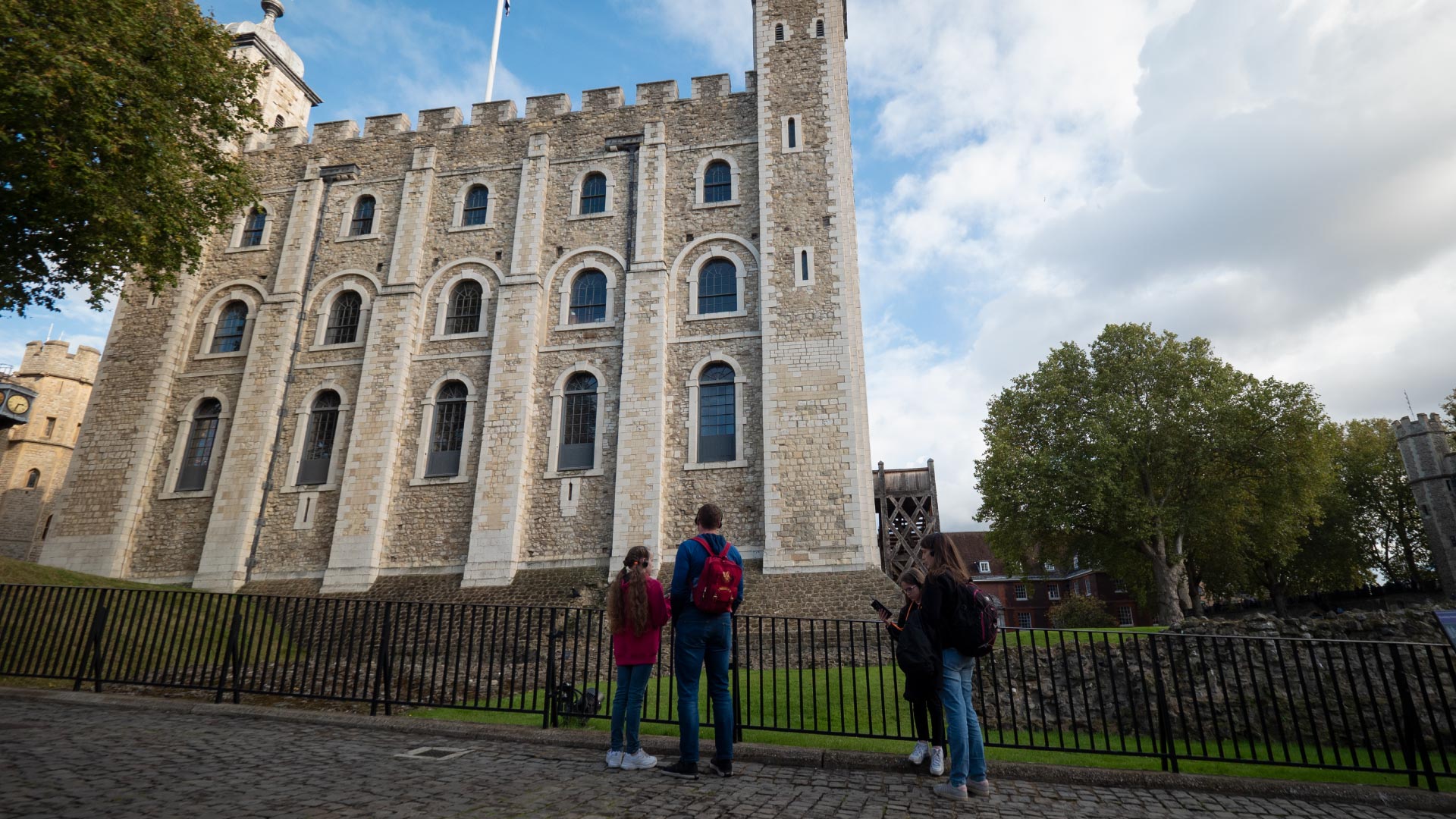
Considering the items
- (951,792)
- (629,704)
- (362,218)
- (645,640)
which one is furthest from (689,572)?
(362,218)

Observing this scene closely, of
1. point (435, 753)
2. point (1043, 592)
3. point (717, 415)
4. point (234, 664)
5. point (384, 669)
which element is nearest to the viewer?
point (435, 753)

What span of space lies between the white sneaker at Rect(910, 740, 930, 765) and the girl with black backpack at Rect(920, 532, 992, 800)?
54cm

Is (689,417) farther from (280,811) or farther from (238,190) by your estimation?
(280,811)

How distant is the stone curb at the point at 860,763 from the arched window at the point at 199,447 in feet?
45.2

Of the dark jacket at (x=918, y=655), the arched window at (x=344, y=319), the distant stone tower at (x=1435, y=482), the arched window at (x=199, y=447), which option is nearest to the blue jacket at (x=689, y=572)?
the dark jacket at (x=918, y=655)

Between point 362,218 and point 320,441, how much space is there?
7361 mm

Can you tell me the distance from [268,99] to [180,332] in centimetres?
1050

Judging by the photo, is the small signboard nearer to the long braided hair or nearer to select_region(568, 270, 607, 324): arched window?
the long braided hair

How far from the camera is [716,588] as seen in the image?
528 centimetres

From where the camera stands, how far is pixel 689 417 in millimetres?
17469

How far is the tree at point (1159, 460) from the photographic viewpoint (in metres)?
22.4

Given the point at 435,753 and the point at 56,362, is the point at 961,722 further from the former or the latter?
the point at 56,362

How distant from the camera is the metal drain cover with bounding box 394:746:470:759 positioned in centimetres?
594

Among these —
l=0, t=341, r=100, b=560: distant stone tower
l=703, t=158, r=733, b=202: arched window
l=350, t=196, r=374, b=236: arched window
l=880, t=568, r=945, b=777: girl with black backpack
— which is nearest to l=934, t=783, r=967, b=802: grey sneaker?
l=880, t=568, r=945, b=777: girl with black backpack
